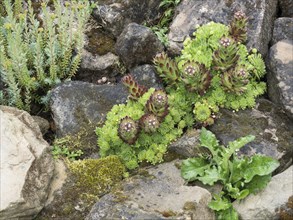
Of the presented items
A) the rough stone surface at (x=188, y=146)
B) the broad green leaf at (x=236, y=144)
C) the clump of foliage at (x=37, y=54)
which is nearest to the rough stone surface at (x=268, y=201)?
the broad green leaf at (x=236, y=144)

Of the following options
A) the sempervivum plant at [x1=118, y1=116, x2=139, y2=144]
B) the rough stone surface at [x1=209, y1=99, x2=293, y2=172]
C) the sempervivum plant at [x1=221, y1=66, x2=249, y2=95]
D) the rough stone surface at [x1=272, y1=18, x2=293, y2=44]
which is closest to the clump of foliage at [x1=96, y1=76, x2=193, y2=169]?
the sempervivum plant at [x1=118, y1=116, x2=139, y2=144]

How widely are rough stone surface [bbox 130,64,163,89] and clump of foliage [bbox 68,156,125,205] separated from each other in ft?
4.01

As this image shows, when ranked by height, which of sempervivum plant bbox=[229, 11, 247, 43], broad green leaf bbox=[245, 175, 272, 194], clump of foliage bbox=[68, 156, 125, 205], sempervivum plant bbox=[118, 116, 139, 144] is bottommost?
clump of foliage bbox=[68, 156, 125, 205]

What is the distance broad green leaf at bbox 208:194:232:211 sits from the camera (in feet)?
17.5

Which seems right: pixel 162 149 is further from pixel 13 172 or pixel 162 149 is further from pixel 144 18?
pixel 144 18

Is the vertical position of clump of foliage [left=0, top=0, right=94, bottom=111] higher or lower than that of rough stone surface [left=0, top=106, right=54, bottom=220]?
higher

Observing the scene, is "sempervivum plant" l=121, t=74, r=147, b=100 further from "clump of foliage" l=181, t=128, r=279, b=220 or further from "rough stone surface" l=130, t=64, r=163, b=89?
"clump of foliage" l=181, t=128, r=279, b=220

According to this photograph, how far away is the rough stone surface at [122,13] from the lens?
291 inches

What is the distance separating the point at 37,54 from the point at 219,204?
316 centimetres

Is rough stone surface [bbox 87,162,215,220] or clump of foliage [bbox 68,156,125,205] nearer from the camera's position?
rough stone surface [bbox 87,162,215,220]

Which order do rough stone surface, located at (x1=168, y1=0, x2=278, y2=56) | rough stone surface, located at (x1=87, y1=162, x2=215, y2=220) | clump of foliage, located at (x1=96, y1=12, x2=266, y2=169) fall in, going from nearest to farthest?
1. rough stone surface, located at (x1=87, y1=162, x2=215, y2=220)
2. clump of foliage, located at (x1=96, y1=12, x2=266, y2=169)
3. rough stone surface, located at (x1=168, y1=0, x2=278, y2=56)

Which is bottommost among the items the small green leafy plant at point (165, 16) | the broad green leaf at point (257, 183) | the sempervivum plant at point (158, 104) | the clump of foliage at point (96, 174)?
the clump of foliage at point (96, 174)

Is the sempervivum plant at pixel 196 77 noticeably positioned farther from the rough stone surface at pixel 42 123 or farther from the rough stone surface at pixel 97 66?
the rough stone surface at pixel 42 123

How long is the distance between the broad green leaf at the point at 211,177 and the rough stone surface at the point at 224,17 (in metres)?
2.01
